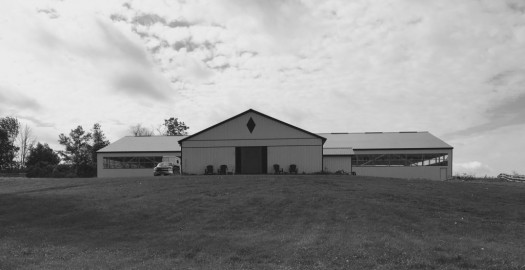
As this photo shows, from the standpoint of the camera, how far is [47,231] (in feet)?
57.6

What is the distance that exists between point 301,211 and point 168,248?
702 cm

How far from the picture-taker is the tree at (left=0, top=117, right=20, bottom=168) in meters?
86.1

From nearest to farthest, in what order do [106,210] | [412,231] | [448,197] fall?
[412,231] → [106,210] → [448,197]

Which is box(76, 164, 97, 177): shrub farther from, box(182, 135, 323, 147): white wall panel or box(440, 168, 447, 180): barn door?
box(440, 168, 447, 180): barn door

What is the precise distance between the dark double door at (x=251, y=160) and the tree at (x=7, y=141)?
220 feet

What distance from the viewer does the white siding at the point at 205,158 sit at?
129 ft

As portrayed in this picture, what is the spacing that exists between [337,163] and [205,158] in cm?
1379

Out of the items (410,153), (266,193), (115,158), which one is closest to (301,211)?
(266,193)

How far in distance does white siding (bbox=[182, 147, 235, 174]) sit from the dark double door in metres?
0.62

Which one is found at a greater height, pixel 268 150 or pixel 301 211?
pixel 268 150

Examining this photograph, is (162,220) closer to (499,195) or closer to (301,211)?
(301,211)

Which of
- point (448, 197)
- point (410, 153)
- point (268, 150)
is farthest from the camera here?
point (410, 153)

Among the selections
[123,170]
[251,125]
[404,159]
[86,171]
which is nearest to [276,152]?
[251,125]

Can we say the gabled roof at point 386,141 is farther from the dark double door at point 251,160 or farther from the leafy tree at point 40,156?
the leafy tree at point 40,156
